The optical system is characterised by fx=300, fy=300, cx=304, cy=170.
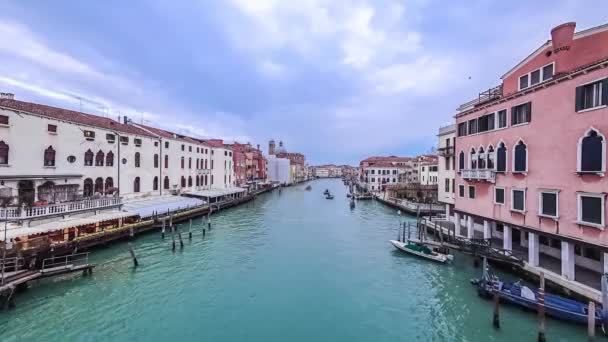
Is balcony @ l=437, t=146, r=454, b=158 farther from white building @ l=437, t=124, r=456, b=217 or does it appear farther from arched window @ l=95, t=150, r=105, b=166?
arched window @ l=95, t=150, r=105, b=166

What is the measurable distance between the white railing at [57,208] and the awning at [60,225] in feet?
2.18

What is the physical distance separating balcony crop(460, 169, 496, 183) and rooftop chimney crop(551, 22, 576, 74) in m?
5.42

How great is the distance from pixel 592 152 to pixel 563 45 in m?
5.51

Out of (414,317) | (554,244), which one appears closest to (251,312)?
(414,317)

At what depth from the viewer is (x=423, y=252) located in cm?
1850

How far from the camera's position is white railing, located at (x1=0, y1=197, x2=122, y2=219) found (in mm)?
15588

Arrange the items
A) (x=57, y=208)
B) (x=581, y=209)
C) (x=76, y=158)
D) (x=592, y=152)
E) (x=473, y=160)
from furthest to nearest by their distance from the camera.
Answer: (x=76, y=158) → (x=473, y=160) → (x=57, y=208) → (x=581, y=209) → (x=592, y=152)

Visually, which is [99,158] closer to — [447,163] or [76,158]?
[76,158]

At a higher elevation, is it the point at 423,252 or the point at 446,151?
the point at 446,151

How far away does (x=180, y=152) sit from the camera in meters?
36.8

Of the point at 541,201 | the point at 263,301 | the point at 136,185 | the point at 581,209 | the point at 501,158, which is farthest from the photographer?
the point at 136,185

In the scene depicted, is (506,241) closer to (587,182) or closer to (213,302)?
(587,182)

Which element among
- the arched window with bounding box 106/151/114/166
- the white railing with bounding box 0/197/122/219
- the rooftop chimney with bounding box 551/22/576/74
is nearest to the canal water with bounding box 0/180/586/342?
the white railing with bounding box 0/197/122/219

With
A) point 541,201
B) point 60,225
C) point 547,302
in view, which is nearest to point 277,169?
point 60,225
